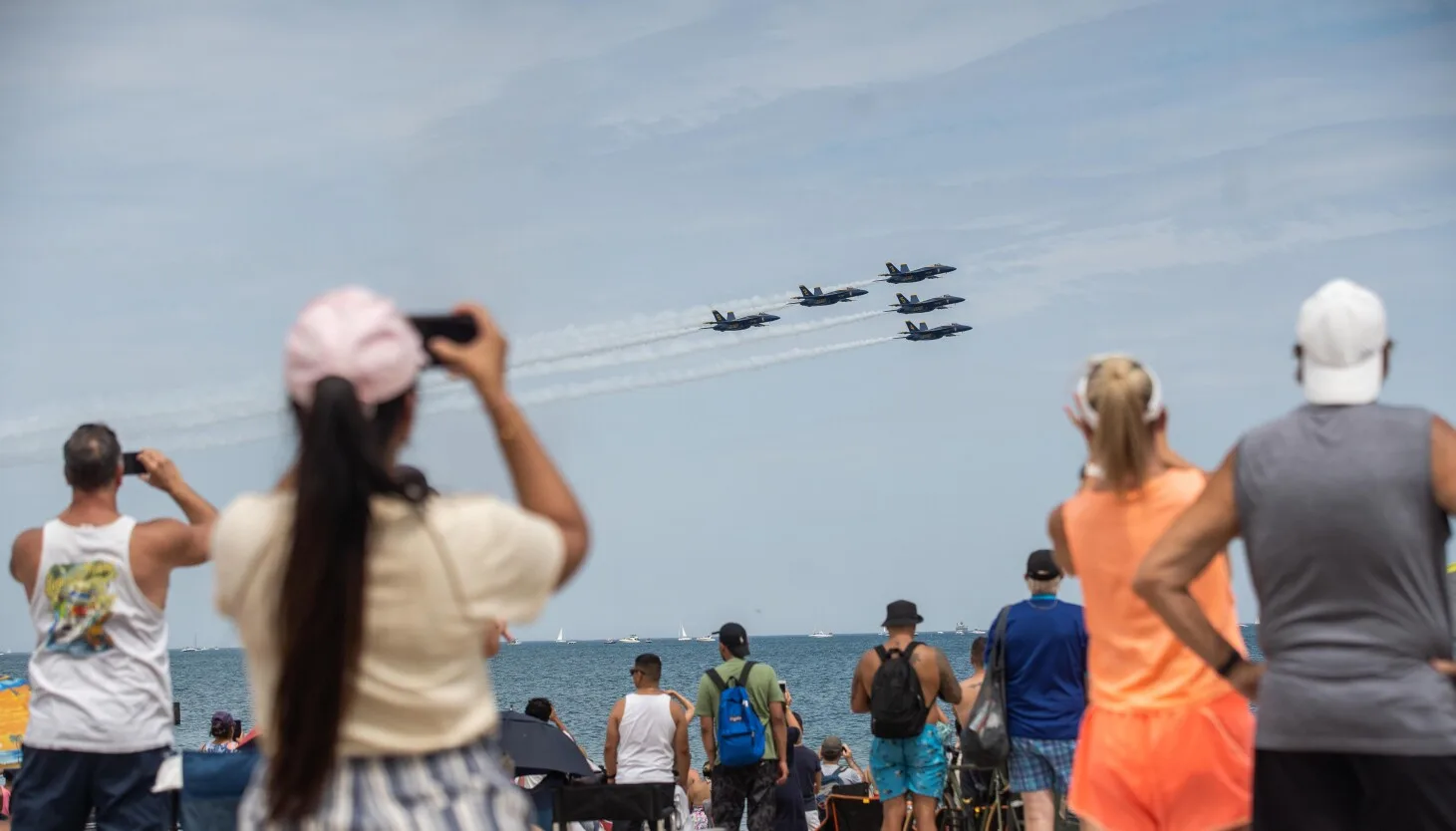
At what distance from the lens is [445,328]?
112 inches

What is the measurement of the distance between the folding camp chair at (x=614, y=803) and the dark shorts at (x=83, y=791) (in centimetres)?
388

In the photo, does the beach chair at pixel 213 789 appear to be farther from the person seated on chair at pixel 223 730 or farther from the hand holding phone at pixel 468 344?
the person seated on chair at pixel 223 730

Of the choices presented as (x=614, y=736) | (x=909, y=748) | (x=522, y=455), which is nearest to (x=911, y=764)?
(x=909, y=748)

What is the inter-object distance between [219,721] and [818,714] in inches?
2020

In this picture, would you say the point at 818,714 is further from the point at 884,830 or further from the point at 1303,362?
the point at 1303,362

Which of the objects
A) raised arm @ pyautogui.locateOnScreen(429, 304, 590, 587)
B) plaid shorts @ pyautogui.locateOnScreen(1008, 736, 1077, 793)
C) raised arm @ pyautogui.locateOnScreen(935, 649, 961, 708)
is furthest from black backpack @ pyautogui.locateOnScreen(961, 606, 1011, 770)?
raised arm @ pyautogui.locateOnScreen(429, 304, 590, 587)

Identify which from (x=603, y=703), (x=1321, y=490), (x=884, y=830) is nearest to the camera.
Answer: (x=1321, y=490)

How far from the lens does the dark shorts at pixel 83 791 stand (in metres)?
5.36

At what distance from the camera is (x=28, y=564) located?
5441 millimetres

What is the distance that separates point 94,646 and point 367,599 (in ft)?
10.7

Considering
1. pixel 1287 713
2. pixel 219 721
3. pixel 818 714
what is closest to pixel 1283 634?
pixel 1287 713

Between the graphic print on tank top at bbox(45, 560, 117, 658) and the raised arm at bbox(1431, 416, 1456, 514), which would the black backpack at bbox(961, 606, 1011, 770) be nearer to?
the graphic print on tank top at bbox(45, 560, 117, 658)

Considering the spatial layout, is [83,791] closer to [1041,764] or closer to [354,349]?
[354,349]

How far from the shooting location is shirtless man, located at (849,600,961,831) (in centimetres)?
1049
